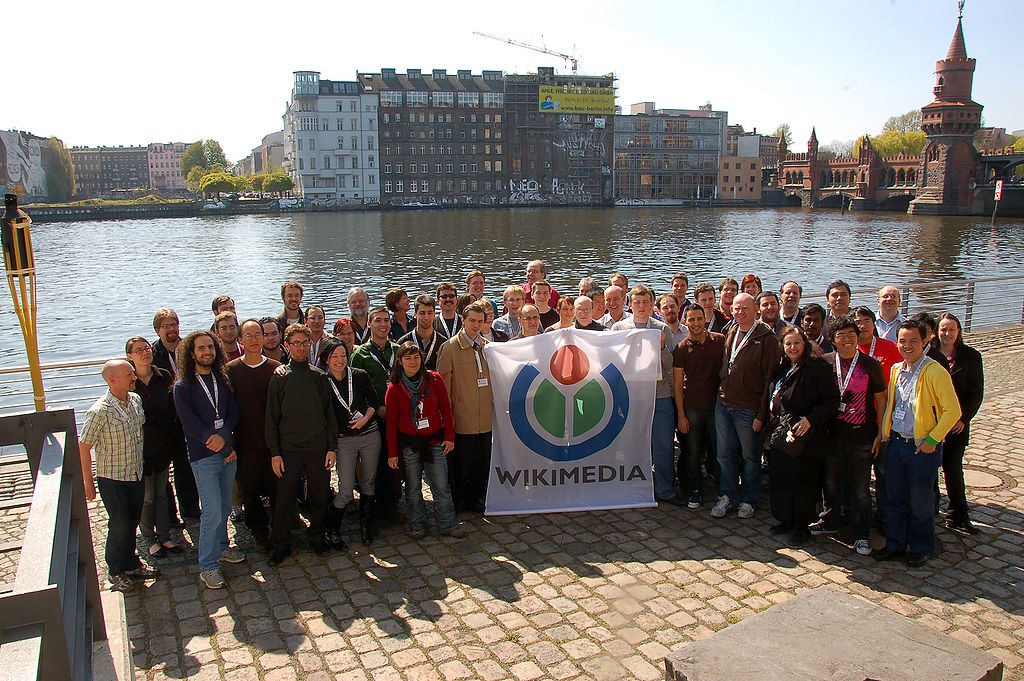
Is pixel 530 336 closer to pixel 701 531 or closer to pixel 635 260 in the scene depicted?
pixel 701 531

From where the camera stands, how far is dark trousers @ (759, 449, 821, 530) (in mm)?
6750

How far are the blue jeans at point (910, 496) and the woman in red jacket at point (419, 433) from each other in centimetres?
358

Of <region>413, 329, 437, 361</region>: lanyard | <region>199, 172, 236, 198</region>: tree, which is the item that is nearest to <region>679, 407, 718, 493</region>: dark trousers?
<region>413, 329, 437, 361</region>: lanyard

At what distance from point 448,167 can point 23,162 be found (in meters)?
79.5

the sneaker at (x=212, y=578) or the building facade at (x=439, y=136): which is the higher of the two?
the building facade at (x=439, y=136)

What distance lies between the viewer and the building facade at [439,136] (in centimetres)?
13388

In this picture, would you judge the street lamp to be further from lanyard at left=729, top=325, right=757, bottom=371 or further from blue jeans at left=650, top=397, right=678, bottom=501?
lanyard at left=729, top=325, right=757, bottom=371

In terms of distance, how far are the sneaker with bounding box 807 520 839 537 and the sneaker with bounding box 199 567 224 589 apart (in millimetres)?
4852

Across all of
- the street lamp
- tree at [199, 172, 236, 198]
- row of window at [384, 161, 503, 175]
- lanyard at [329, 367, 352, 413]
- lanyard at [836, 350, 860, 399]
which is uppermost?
row of window at [384, 161, 503, 175]

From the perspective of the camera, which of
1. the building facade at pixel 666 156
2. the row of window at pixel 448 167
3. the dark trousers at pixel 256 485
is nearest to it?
the dark trousers at pixel 256 485

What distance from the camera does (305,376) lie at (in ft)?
21.0

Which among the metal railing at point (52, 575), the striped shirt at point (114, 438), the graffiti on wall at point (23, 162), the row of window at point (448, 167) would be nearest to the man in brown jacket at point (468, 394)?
the striped shirt at point (114, 438)

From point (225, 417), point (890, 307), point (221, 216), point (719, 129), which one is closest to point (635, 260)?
point (890, 307)

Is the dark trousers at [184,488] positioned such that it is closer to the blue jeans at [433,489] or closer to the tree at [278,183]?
the blue jeans at [433,489]
